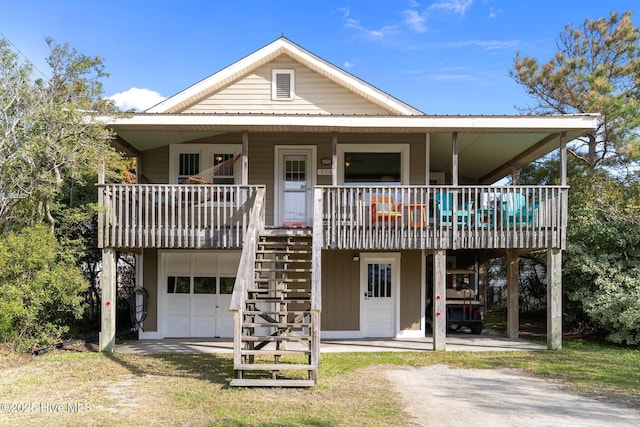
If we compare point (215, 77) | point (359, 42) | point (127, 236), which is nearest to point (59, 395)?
point (127, 236)

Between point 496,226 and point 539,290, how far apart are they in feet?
26.0

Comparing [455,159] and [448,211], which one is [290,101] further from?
[448,211]

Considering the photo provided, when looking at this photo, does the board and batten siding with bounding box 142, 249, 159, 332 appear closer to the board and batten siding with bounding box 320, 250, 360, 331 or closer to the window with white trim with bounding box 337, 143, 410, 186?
the board and batten siding with bounding box 320, 250, 360, 331

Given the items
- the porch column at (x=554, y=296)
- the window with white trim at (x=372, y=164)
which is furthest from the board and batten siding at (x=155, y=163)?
the porch column at (x=554, y=296)

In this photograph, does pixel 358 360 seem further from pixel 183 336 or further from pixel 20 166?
pixel 20 166

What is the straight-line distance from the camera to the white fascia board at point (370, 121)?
973 cm

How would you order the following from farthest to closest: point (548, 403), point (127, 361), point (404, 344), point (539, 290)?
point (539, 290) → point (404, 344) → point (127, 361) → point (548, 403)

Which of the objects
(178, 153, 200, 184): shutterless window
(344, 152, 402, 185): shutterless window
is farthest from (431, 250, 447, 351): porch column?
(178, 153, 200, 184): shutterless window

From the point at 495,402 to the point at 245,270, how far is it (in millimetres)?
3985

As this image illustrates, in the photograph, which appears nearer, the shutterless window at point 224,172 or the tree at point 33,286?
the tree at point 33,286

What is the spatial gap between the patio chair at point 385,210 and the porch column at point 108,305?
5.38m

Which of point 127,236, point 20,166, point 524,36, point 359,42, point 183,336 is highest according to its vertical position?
point 359,42

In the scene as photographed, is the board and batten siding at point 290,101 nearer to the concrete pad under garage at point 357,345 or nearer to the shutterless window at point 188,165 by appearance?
the shutterless window at point 188,165

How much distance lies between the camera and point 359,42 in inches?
1005
